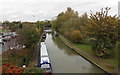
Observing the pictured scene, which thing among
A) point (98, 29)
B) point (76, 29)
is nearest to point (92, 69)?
point (98, 29)

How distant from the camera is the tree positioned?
54.3ft

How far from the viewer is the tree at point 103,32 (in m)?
16.6

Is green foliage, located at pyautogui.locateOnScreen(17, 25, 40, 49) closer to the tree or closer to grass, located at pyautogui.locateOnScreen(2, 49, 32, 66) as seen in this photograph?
grass, located at pyautogui.locateOnScreen(2, 49, 32, 66)

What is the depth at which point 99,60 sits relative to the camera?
52.1 ft

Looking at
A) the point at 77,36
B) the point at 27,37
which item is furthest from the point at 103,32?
the point at 77,36

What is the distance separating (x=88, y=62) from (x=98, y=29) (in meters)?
4.07

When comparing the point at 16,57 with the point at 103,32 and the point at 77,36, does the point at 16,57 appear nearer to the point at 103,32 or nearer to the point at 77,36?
the point at 103,32

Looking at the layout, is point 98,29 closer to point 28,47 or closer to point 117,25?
point 117,25

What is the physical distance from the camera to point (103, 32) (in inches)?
661

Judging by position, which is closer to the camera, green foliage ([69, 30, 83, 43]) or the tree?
the tree

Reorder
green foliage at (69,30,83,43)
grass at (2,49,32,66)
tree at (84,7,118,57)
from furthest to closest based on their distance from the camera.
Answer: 1. green foliage at (69,30,83,43)
2. tree at (84,7,118,57)
3. grass at (2,49,32,66)

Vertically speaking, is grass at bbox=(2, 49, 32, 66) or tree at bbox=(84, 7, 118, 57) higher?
tree at bbox=(84, 7, 118, 57)

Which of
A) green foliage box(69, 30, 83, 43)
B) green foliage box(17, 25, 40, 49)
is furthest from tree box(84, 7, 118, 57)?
green foliage box(69, 30, 83, 43)

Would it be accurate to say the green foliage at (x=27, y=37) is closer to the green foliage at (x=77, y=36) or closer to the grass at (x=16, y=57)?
the grass at (x=16, y=57)
